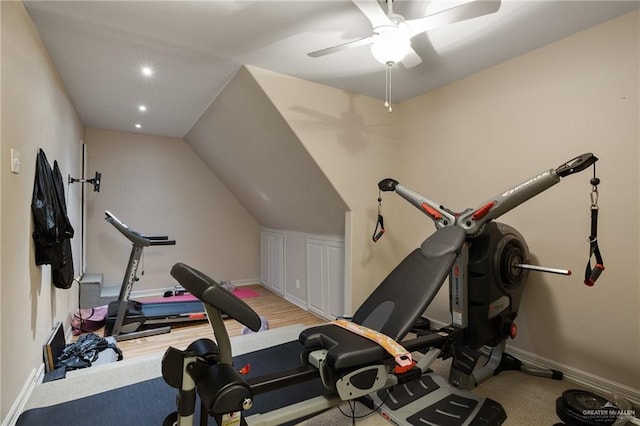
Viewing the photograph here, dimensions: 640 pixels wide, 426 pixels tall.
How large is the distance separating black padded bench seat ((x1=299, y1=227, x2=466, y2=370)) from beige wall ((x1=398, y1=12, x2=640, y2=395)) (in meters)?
0.96

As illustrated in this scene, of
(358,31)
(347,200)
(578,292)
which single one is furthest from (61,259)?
(578,292)

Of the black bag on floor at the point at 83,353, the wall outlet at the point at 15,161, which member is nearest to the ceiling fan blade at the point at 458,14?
the wall outlet at the point at 15,161

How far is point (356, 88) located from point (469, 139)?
1146mm

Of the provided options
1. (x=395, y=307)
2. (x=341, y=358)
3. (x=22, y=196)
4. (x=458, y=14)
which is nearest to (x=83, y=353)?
(x=22, y=196)

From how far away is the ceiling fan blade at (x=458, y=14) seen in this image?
1.41 metres

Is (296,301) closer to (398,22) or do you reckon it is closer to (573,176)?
(573,176)

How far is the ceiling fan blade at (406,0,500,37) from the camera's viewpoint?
1.41 m

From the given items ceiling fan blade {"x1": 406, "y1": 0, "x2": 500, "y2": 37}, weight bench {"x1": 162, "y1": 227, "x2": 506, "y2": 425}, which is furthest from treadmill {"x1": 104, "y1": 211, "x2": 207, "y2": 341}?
ceiling fan blade {"x1": 406, "y1": 0, "x2": 500, "y2": 37}

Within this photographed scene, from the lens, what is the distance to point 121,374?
2223 millimetres

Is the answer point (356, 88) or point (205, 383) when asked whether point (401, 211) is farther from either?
point (205, 383)

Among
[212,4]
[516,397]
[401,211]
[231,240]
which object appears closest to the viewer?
[212,4]

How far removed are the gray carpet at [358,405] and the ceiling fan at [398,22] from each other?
202 cm

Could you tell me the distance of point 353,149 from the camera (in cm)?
320

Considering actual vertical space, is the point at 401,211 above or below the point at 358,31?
below
